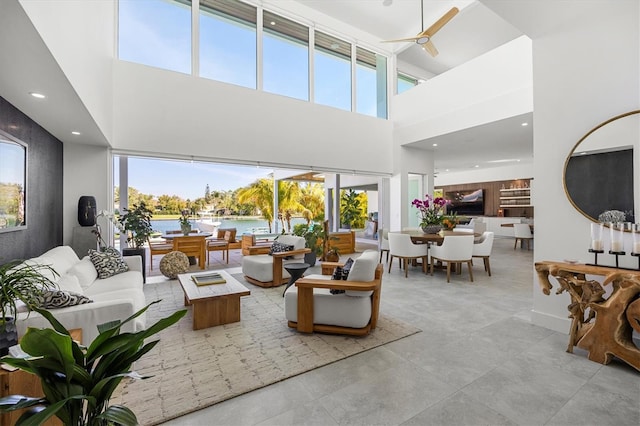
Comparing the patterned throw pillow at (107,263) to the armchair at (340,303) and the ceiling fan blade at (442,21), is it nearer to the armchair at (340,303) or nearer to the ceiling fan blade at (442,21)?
the armchair at (340,303)

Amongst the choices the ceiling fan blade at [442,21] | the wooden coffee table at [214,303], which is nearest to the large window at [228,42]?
the ceiling fan blade at [442,21]

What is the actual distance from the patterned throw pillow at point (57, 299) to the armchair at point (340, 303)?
1757 millimetres

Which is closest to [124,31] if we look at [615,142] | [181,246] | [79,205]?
[79,205]

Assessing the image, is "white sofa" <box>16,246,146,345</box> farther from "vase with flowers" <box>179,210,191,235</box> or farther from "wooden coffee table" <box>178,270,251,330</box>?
"vase with flowers" <box>179,210,191,235</box>

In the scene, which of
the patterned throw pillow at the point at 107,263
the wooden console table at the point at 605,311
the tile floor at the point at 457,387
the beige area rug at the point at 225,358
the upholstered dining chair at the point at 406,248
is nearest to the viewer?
the tile floor at the point at 457,387

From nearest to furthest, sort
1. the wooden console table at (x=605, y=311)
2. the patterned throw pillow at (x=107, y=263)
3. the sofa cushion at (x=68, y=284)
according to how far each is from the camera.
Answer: the wooden console table at (x=605, y=311)
the sofa cushion at (x=68, y=284)
the patterned throw pillow at (x=107, y=263)

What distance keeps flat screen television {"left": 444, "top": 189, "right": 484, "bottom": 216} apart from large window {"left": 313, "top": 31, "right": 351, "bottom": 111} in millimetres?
7831

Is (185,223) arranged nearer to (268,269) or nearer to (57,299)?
(268,269)

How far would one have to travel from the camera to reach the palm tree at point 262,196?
34.2 ft

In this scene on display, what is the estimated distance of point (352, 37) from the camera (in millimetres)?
7254

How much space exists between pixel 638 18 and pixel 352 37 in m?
5.81

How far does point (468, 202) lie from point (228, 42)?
11983 millimetres

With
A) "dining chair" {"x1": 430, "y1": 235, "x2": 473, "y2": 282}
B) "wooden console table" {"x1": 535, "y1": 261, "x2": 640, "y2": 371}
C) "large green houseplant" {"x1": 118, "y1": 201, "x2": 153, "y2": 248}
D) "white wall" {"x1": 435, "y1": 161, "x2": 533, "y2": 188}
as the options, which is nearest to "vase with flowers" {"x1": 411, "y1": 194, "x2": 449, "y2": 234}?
"dining chair" {"x1": 430, "y1": 235, "x2": 473, "y2": 282}

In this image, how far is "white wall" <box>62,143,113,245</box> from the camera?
451 cm
